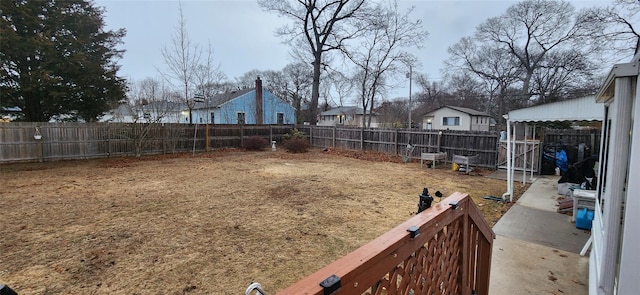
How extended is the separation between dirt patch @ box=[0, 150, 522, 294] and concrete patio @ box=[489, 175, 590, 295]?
56 centimetres

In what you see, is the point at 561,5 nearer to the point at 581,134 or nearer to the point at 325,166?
the point at 581,134

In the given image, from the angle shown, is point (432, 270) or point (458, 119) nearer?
point (432, 270)

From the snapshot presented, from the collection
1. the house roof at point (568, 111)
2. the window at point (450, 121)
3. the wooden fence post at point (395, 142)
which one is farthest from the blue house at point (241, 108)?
the house roof at point (568, 111)

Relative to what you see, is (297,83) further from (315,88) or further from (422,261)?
(422,261)

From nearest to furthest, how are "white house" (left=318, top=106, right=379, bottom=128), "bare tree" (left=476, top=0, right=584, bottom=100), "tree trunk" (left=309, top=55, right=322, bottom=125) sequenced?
"tree trunk" (left=309, top=55, right=322, bottom=125) < "bare tree" (left=476, top=0, right=584, bottom=100) < "white house" (left=318, top=106, right=379, bottom=128)

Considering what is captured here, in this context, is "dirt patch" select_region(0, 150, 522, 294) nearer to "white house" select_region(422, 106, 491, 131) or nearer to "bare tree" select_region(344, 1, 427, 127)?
"bare tree" select_region(344, 1, 427, 127)

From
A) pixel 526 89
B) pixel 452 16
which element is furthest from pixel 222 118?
pixel 526 89

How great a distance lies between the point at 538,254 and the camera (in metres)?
3.48

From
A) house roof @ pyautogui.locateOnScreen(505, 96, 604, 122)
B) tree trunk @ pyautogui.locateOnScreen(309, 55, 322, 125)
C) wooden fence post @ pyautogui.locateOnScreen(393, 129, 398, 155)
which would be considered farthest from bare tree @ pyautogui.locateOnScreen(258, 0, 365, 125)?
house roof @ pyautogui.locateOnScreen(505, 96, 604, 122)

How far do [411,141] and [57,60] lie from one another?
15.4 m

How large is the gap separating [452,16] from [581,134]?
10314mm

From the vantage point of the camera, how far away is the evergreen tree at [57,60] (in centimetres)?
1047

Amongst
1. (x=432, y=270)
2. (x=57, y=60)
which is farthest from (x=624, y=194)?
(x=57, y=60)

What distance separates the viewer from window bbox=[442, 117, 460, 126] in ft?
102
